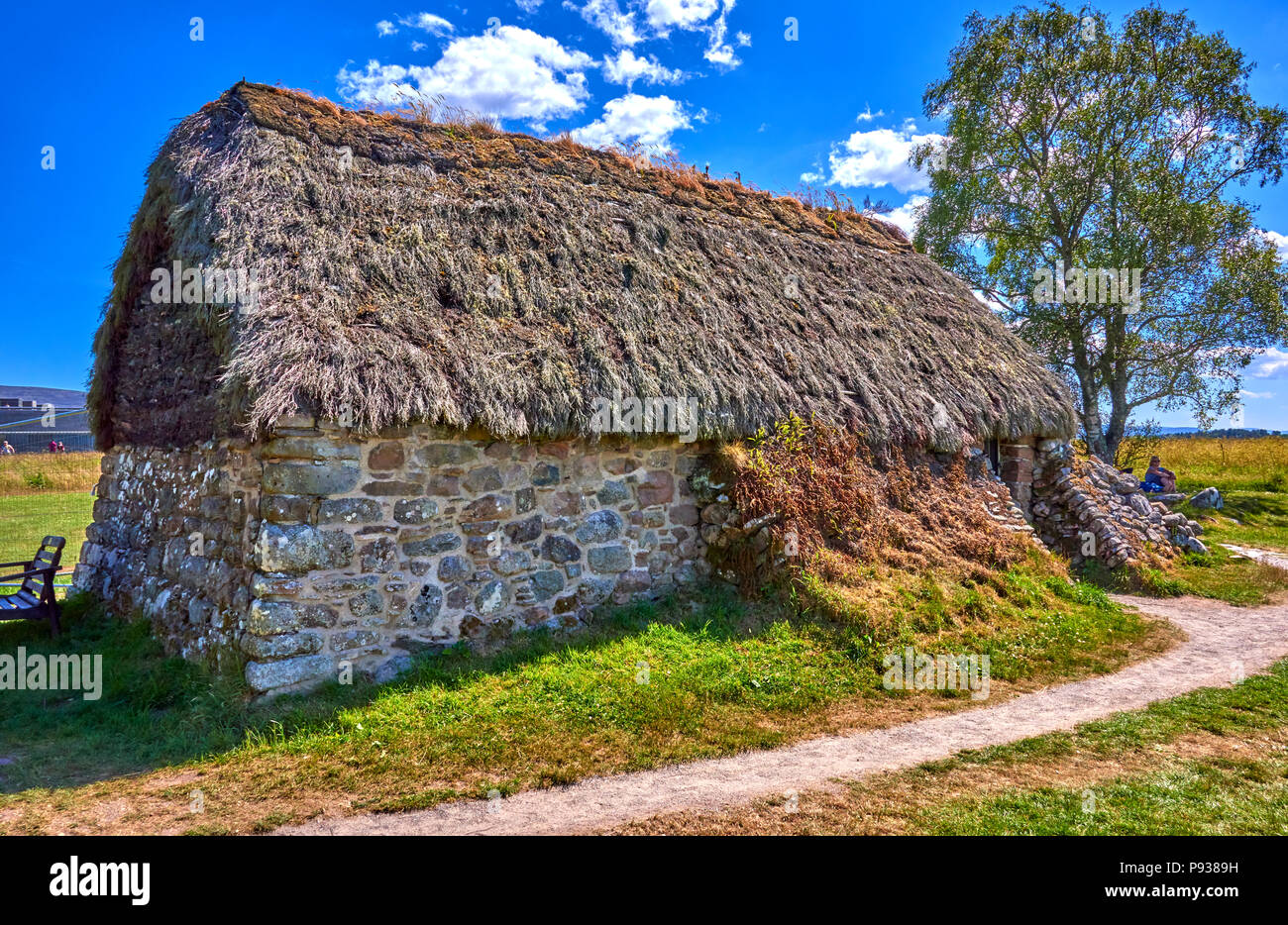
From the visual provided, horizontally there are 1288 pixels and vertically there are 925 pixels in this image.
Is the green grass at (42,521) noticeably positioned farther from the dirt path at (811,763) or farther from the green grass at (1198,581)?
the green grass at (1198,581)

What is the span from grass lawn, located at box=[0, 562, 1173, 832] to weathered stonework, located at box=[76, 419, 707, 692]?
0.30 metres

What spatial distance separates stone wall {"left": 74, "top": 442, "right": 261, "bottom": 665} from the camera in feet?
17.8

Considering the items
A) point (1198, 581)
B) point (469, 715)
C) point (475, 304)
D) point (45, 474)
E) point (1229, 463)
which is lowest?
point (469, 715)

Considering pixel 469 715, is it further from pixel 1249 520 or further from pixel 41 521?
pixel 1249 520

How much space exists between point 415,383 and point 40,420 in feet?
106

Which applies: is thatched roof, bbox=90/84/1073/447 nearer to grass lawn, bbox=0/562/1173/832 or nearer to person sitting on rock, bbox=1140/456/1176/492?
grass lawn, bbox=0/562/1173/832

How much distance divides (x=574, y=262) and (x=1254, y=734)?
6.88 m

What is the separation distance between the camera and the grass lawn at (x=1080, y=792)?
3633mm

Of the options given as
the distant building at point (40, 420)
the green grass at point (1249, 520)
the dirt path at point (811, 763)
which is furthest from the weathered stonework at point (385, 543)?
the distant building at point (40, 420)

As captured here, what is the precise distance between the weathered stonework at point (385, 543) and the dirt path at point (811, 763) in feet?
5.92

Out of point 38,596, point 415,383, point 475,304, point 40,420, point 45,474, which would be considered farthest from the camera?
point 40,420

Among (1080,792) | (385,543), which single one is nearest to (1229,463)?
(1080,792)

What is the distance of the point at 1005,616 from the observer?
7156mm

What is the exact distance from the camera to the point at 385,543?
18.0 ft
